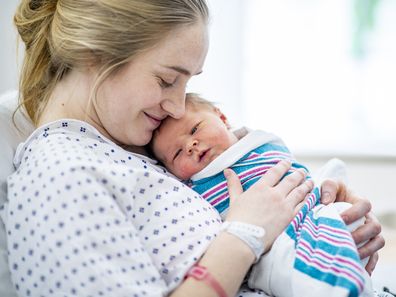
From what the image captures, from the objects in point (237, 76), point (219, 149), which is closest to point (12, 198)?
point (219, 149)

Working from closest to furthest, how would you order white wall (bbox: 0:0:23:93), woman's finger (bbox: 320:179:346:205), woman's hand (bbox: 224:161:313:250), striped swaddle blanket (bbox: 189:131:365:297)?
1. striped swaddle blanket (bbox: 189:131:365:297)
2. woman's hand (bbox: 224:161:313:250)
3. woman's finger (bbox: 320:179:346:205)
4. white wall (bbox: 0:0:23:93)

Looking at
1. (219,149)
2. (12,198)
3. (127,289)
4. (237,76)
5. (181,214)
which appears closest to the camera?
(127,289)

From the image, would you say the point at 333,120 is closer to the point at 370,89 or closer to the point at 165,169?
the point at 370,89

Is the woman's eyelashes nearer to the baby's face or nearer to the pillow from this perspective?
the baby's face

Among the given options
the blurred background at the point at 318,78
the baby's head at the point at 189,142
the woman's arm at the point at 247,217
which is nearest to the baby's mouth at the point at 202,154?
the baby's head at the point at 189,142

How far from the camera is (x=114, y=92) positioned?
54.5 inches

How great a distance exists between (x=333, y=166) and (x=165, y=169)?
52 cm

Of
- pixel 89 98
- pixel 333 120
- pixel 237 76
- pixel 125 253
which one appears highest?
pixel 89 98

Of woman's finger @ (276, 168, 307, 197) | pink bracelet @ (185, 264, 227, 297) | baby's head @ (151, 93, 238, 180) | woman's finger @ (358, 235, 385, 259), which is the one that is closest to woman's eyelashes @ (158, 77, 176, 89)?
baby's head @ (151, 93, 238, 180)

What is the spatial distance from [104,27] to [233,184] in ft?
1.65

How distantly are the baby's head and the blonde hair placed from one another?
269 mm

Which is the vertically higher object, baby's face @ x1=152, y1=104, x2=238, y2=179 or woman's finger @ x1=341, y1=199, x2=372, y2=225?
baby's face @ x1=152, y1=104, x2=238, y2=179

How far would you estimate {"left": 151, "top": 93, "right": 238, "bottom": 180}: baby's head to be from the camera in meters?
1.53

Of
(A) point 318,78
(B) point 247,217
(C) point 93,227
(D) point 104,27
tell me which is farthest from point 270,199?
(A) point 318,78
